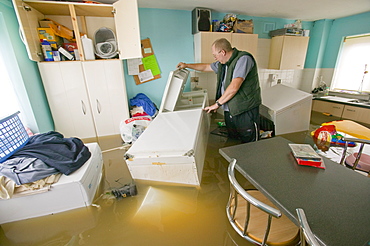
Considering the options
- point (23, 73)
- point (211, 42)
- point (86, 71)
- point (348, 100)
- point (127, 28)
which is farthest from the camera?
point (348, 100)

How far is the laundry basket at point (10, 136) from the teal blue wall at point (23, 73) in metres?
0.72

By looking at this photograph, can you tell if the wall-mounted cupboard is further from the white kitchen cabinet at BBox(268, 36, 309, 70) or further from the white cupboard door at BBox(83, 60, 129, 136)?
the white kitchen cabinet at BBox(268, 36, 309, 70)

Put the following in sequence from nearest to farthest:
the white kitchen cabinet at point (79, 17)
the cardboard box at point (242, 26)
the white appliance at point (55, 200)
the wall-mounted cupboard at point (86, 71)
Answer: the white appliance at point (55, 200) → the white kitchen cabinet at point (79, 17) → the wall-mounted cupboard at point (86, 71) → the cardboard box at point (242, 26)

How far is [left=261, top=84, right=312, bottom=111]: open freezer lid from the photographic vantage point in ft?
8.56

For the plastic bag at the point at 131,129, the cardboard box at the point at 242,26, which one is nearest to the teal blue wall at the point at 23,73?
the plastic bag at the point at 131,129

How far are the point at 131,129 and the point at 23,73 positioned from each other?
4.86 feet

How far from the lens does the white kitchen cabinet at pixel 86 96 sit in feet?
8.03

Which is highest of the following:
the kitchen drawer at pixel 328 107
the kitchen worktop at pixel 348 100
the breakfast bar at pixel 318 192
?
the breakfast bar at pixel 318 192

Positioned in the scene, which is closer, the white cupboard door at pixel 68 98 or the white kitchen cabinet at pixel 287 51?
the white cupboard door at pixel 68 98

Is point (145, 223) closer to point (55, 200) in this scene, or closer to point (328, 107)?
point (55, 200)

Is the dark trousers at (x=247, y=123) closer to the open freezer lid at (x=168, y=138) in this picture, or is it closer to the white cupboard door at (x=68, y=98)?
the open freezer lid at (x=168, y=138)

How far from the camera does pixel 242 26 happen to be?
3117 mm

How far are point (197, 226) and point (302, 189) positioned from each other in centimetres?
85

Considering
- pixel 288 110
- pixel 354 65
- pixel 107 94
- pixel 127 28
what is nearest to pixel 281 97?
pixel 288 110
